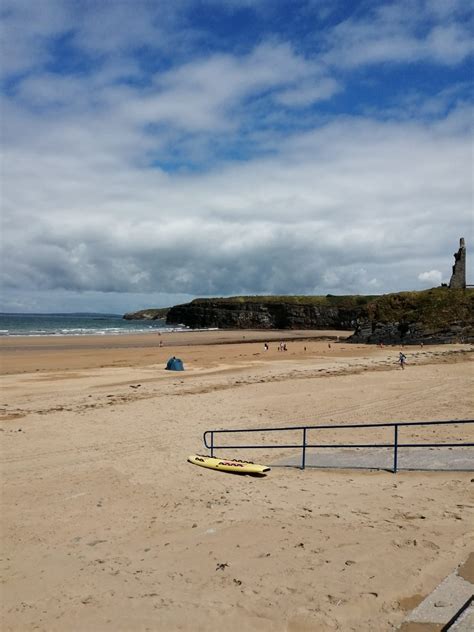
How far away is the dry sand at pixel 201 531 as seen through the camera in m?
5.11

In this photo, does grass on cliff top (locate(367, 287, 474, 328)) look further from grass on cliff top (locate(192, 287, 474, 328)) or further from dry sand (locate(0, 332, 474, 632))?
dry sand (locate(0, 332, 474, 632))

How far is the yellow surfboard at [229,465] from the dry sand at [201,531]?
0.36 metres

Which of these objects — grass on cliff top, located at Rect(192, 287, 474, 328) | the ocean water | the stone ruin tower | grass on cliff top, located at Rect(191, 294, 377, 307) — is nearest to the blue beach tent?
grass on cliff top, located at Rect(192, 287, 474, 328)

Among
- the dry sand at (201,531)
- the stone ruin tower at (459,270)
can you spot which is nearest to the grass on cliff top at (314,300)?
the stone ruin tower at (459,270)

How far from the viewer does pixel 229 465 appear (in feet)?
33.7

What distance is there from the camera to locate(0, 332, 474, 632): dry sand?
16.8 ft

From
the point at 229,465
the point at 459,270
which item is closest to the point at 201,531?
the point at 229,465

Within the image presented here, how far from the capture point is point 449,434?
1279 centimetres

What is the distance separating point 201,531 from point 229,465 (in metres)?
3.22

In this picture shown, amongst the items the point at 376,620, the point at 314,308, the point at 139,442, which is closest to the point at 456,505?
the point at 376,620

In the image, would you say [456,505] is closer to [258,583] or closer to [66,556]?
[258,583]

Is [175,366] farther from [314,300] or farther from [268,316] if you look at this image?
[314,300]

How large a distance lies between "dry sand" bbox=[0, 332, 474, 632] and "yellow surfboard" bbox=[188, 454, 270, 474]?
36 cm

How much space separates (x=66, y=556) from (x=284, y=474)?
4544 mm
